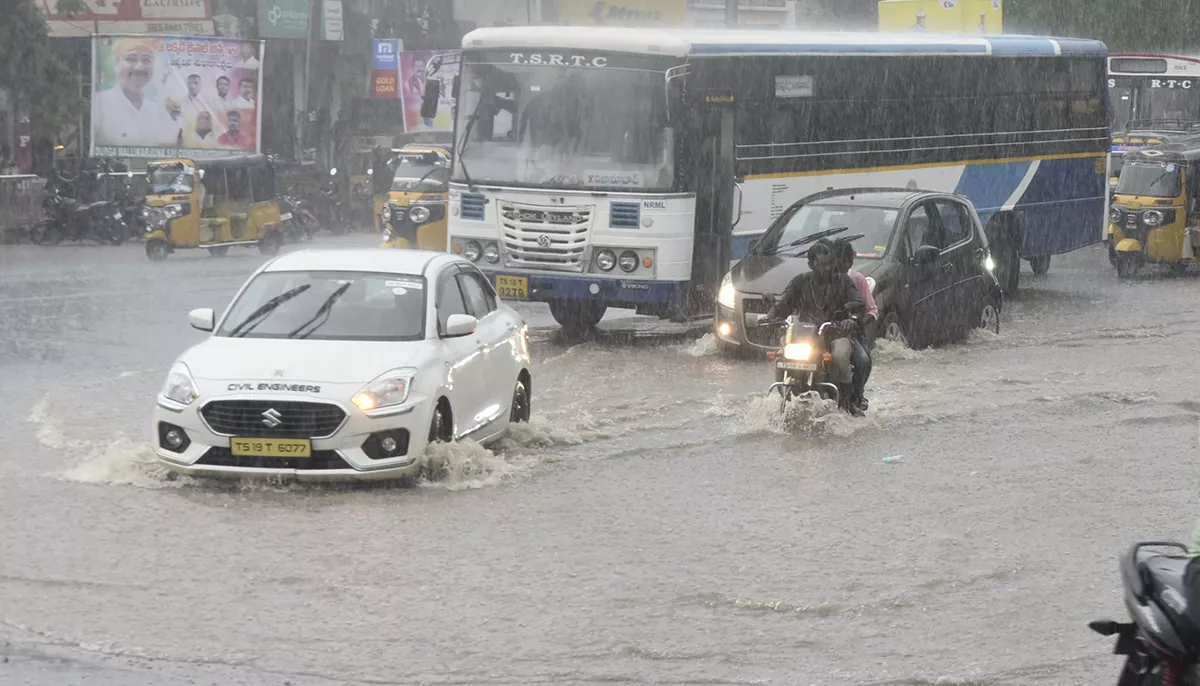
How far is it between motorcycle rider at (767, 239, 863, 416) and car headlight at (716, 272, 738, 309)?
3668mm

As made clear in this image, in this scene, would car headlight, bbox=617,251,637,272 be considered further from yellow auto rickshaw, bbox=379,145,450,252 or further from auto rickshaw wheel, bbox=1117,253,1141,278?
auto rickshaw wheel, bbox=1117,253,1141,278

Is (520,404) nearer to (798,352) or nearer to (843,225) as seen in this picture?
→ (798,352)

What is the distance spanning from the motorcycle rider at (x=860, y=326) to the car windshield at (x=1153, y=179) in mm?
15990

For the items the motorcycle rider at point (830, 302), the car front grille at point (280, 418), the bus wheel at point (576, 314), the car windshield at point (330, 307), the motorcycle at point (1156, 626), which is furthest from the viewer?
the bus wheel at point (576, 314)

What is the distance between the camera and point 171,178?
31.8 m

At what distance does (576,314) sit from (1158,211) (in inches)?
473

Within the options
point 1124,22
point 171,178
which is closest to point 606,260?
point 171,178

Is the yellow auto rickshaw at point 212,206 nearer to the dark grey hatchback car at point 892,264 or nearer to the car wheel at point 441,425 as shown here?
the dark grey hatchback car at point 892,264

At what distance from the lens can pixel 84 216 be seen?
35000 millimetres

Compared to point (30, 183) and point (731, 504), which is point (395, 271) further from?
point (30, 183)

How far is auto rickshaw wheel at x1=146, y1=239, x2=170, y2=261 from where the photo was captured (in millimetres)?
30830

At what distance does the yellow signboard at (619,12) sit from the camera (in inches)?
2078

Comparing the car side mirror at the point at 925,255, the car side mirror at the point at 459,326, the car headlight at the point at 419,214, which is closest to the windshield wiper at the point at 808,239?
the car side mirror at the point at 925,255

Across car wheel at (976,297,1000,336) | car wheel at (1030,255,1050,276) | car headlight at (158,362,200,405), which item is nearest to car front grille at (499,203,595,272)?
car wheel at (976,297,1000,336)
